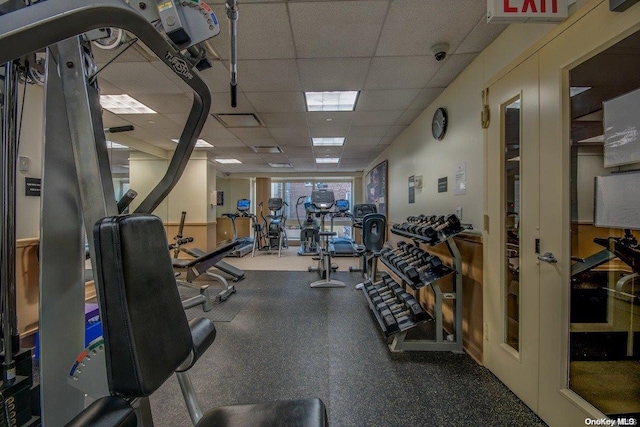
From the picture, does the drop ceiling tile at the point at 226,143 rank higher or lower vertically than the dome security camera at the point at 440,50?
higher

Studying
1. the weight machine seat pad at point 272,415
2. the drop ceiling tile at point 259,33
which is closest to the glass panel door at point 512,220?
the weight machine seat pad at point 272,415

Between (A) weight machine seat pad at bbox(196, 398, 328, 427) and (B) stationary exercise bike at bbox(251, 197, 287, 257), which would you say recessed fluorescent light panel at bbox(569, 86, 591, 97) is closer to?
(A) weight machine seat pad at bbox(196, 398, 328, 427)

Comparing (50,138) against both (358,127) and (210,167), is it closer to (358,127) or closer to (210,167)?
(358,127)

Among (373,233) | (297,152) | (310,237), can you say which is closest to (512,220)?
(373,233)

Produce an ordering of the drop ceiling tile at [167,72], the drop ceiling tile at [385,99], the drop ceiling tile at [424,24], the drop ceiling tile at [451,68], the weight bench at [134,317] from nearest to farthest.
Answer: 1. the weight bench at [134,317]
2. the drop ceiling tile at [424,24]
3. the drop ceiling tile at [451,68]
4. the drop ceiling tile at [167,72]
5. the drop ceiling tile at [385,99]

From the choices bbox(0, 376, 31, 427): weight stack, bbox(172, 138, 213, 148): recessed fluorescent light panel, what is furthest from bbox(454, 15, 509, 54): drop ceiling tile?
bbox(172, 138, 213, 148): recessed fluorescent light panel

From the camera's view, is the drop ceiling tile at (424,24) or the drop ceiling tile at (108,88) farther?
the drop ceiling tile at (108,88)

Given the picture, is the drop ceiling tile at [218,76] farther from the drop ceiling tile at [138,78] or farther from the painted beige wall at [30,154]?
the painted beige wall at [30,154]

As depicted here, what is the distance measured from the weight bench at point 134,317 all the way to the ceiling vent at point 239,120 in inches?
134

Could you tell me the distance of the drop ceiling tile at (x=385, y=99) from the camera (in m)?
3.14

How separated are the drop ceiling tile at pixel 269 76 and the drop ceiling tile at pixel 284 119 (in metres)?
0.80

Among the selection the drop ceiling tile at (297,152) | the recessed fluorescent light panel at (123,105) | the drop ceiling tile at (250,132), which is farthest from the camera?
the drop ceiling tile at (297,152)

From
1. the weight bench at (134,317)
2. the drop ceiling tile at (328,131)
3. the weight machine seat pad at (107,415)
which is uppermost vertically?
the drop ceiling tile at (328,131)

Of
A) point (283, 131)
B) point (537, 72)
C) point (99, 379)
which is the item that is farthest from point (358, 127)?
point (99, 379)
